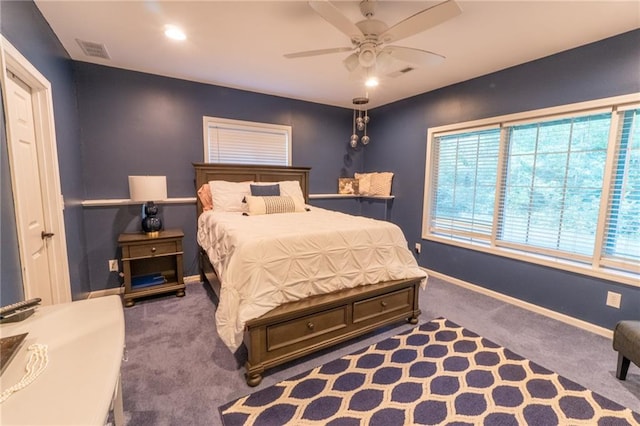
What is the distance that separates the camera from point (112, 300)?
1.23 m

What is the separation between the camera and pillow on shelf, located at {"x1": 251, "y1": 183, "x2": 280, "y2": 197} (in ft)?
11.7

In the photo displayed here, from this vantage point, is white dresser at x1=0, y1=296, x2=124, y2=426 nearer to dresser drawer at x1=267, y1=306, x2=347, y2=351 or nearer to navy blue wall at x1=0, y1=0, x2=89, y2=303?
navy blue wall at x1=0, y1=0, x2=89, y2=303

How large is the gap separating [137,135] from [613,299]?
5015mm

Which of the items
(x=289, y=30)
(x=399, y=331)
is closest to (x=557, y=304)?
(x=399, y=331)

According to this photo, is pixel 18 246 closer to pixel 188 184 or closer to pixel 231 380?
pixel 231 380

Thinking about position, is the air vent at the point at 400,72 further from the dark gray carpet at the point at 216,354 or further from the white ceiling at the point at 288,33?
the dark gray carpet at the point at 216,354

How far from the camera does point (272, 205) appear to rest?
10.9ft

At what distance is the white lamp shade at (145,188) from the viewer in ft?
9.75

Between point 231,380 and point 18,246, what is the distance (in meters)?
1.46

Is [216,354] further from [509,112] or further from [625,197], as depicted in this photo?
[509,112]

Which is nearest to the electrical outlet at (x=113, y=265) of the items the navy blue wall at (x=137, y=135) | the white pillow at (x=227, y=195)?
the navy blue wall at (x=137, y=135)

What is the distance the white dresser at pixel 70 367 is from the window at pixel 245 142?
294 cm

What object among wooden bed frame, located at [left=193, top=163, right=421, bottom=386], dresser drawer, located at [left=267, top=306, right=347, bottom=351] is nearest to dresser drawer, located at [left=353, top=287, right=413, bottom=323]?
wooden bed frame, located at [left=193, top=163, right=421, bottom=386]

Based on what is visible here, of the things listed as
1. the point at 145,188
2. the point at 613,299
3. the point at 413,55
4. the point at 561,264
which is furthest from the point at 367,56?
the point at 613,299
